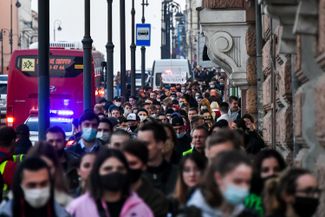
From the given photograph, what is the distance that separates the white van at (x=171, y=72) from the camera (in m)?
56.2

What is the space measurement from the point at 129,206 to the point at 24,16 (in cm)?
14714

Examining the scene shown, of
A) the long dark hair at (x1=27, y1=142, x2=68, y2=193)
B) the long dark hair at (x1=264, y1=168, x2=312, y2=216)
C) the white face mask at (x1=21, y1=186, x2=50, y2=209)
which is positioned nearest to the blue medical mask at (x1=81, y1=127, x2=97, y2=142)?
the long dark hair at (x1=27, y1=142, x2=68, y2=193)

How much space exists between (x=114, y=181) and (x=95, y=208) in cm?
22

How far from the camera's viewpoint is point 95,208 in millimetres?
8453

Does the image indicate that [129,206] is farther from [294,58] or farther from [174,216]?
[294,58]

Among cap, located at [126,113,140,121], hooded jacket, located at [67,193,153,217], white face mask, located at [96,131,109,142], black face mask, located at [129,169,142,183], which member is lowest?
hooded jacket, located at [67,193,153,217]

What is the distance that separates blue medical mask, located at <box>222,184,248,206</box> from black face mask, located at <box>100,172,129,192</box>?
1282 millimetres

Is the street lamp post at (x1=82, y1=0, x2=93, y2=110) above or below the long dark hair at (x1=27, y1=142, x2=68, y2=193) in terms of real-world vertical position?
above

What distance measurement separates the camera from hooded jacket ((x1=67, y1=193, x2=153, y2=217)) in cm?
847

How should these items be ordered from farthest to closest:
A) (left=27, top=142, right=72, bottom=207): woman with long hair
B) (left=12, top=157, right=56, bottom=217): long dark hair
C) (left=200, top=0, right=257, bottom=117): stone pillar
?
(left=200, top=0, right=257, bottom=117): stone pillar → (left=27, top=142, right=72, bottom=207): woman with long hair → (left=12, top=157, right=56, bottom=217): long dark hair

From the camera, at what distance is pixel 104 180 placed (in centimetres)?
844

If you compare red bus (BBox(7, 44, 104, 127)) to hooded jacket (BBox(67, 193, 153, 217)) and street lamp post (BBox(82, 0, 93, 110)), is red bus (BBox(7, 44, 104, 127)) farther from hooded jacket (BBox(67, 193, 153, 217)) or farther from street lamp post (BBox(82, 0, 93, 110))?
hooded jacket (BBox(67, 193, 153, 217))

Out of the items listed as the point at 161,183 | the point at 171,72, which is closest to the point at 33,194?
the point at 161,183

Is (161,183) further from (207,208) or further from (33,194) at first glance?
(207,208)
